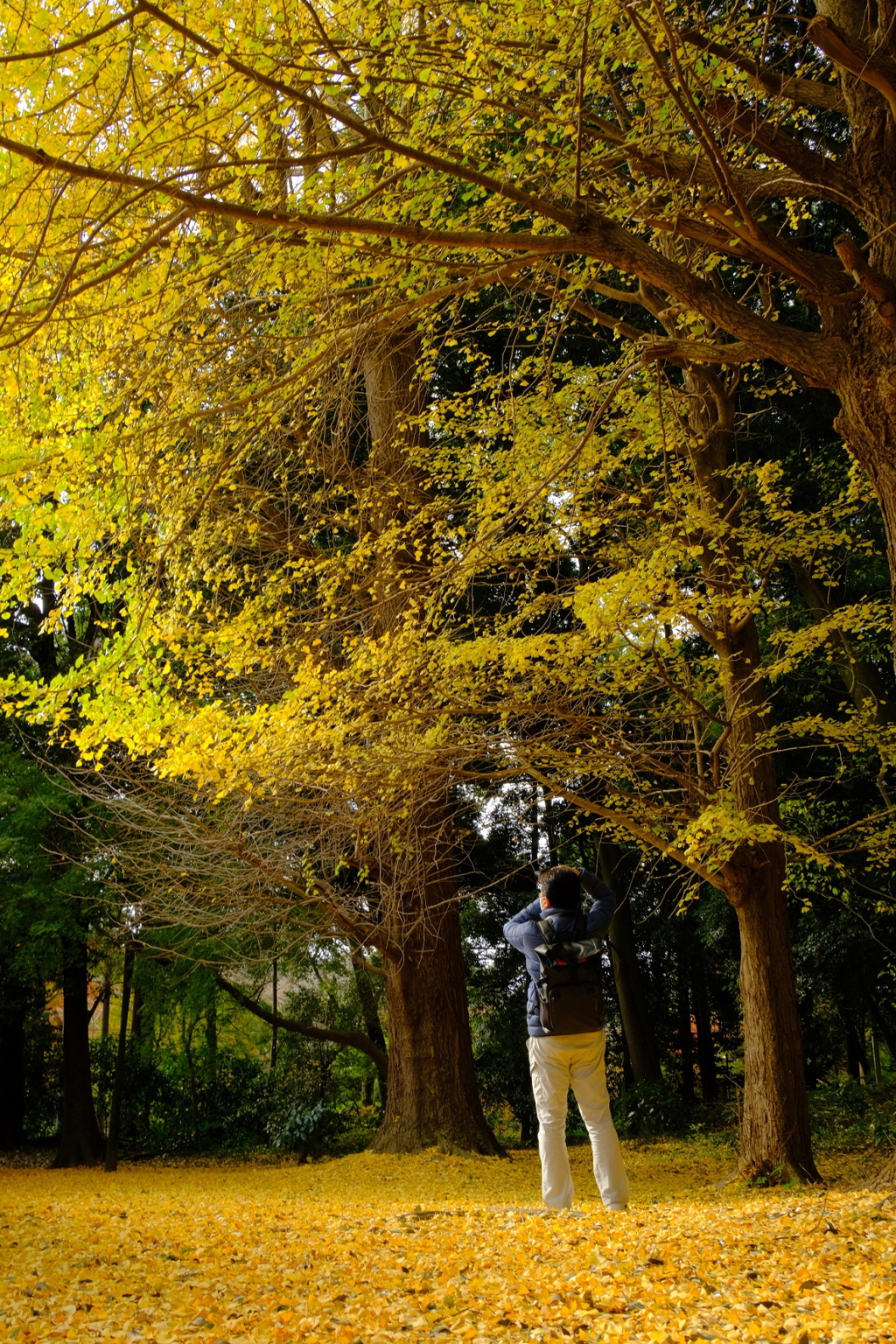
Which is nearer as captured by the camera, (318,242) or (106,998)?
(318,242)

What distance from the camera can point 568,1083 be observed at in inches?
207

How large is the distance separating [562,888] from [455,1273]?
2020 mm

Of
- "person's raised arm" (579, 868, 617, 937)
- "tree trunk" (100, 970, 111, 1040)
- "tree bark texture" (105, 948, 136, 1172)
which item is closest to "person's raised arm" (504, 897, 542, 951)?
"person's raised arm" (579, 868, 617, 937)

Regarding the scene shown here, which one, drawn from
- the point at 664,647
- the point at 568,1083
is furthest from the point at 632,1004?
the point at 568,1083

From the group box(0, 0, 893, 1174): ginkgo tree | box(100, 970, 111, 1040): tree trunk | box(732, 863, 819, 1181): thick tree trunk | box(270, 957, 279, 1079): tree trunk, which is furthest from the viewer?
box(100, 970, 111, 1040): tree trunk

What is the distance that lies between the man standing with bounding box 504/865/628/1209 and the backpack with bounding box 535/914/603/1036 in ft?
0.09

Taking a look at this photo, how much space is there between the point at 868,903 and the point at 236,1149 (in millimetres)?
10038

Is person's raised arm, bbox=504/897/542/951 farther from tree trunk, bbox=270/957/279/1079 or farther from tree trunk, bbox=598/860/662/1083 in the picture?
tree trunk, bbox=598/860/662/1083

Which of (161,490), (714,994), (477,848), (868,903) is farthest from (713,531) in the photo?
(714,994)

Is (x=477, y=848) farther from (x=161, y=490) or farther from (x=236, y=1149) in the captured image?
(x=161, y=490)

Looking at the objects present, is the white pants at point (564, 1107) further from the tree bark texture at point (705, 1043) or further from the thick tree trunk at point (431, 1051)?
the tree bark texture at point (705, 1043)

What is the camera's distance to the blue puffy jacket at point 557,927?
5.21 meters

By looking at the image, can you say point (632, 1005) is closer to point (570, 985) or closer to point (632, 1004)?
point (632, 1004)

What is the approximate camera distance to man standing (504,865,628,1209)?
5125 mm
